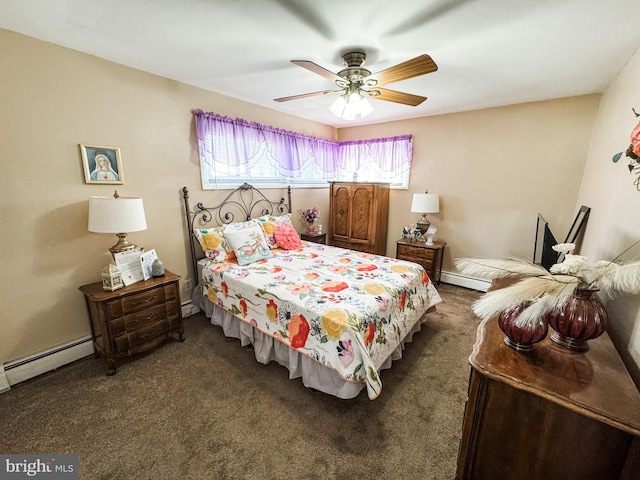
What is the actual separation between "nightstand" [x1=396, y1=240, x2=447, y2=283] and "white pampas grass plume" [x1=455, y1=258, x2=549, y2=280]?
8.06 feet

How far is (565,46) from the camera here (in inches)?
70.9

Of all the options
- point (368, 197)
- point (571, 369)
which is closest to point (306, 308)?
point (571, 369)

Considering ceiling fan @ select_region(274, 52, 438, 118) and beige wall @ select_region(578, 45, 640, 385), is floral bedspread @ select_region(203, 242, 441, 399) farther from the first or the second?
ceiling fan @ select_region(274, 52, 438, 118)

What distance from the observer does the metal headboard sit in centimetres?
286

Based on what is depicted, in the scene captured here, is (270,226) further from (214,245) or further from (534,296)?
(534,296)

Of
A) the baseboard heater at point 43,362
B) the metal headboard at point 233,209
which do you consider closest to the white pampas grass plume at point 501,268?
the metal headboard at point 233,209

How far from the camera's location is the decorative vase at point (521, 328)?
1.02 meters

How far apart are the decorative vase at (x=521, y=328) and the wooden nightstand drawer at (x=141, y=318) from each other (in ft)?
8.10

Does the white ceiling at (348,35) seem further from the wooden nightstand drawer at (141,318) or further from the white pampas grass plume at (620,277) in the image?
the wooden nightstand drawer at (141,318)

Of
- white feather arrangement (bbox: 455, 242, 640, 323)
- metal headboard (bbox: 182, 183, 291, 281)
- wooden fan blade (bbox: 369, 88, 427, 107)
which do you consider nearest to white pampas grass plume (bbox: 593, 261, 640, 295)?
white feather arrangement (bbox: 455, 242, 640, 323)

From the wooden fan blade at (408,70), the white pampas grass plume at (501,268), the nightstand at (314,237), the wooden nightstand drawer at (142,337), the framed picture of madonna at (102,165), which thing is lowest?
the wooden nightstand drawer at (142,337)

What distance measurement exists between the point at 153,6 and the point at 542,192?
4.02 metres

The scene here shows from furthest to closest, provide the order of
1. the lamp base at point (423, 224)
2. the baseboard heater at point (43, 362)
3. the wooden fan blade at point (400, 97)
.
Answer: the lamp base at point (423, 224) → the wooden fan blade at point (400, 97) → the baseboard heater at point (43, 362)

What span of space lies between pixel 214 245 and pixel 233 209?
69 cm
